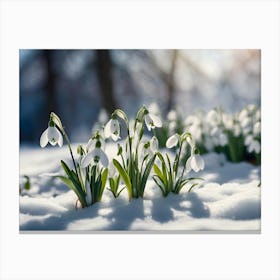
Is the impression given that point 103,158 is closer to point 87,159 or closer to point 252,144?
point 87,159

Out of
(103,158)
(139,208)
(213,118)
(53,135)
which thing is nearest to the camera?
(103,158)

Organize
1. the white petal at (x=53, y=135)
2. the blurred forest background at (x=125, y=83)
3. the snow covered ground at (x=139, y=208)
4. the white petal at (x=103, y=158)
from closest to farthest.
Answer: the white petal at (x=103, y=158) < the white petal at (x=53, y=135) < the snow covered ground at (x=139, y=208) < the blurred forest background at (x=125, y=83)

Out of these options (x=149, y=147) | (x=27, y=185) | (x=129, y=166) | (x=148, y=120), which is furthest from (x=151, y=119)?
(x=27, y=185)

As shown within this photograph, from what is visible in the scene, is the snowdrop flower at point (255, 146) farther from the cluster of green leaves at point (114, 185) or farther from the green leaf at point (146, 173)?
the cluster of green leaves at point (114, 185)

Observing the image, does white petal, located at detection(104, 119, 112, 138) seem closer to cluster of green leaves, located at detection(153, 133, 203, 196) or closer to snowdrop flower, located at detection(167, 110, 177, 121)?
cluster of green leaves, located at detection(153, 133, 203, 196)

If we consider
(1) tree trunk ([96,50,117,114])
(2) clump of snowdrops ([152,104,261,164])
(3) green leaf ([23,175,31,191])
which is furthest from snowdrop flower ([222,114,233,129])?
(3) green leaf ([23,175,31,191])

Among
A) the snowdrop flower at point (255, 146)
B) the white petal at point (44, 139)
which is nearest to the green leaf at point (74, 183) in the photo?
the white petal at point (44, 139)
